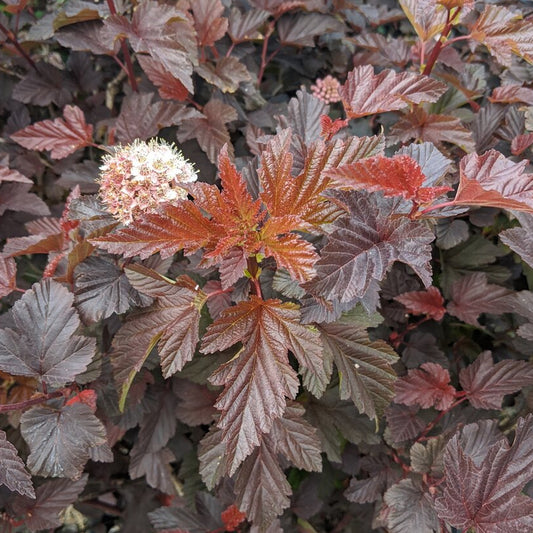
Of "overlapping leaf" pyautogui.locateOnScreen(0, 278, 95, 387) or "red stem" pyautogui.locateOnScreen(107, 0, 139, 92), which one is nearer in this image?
"overlapping leaf" pyautogui.locateOnScreen(0, 278, 95, 387)

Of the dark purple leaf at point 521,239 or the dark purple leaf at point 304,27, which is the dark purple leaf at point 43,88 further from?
the dark purple leaf at point 521,239

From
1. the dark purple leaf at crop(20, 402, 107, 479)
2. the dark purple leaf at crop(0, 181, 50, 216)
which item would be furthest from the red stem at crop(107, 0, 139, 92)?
the dark purple leaf at crop(20, 402, 107, 479)

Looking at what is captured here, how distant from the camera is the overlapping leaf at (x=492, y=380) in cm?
92

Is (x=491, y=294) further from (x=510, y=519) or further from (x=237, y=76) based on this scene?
(x=237, y=76)

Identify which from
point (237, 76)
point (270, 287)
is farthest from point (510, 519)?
point (237, 76)

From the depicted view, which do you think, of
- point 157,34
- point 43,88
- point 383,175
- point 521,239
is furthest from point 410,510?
point 43,88

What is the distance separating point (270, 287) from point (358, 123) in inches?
27.4

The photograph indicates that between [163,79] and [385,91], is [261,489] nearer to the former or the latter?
[385,91]

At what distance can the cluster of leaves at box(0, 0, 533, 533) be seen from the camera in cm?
66

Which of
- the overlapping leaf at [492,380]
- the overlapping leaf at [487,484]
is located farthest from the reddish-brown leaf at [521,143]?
the overlapping leaf at [487,484]

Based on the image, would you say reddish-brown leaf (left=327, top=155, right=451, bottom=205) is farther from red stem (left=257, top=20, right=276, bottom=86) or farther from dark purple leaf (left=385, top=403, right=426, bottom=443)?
red stem (left=257, top=20, right=276, bottom=86)

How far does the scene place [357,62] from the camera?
1.33 m

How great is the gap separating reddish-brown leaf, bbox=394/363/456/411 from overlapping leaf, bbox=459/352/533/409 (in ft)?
0.13

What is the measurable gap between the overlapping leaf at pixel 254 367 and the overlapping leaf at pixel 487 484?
0.31m
